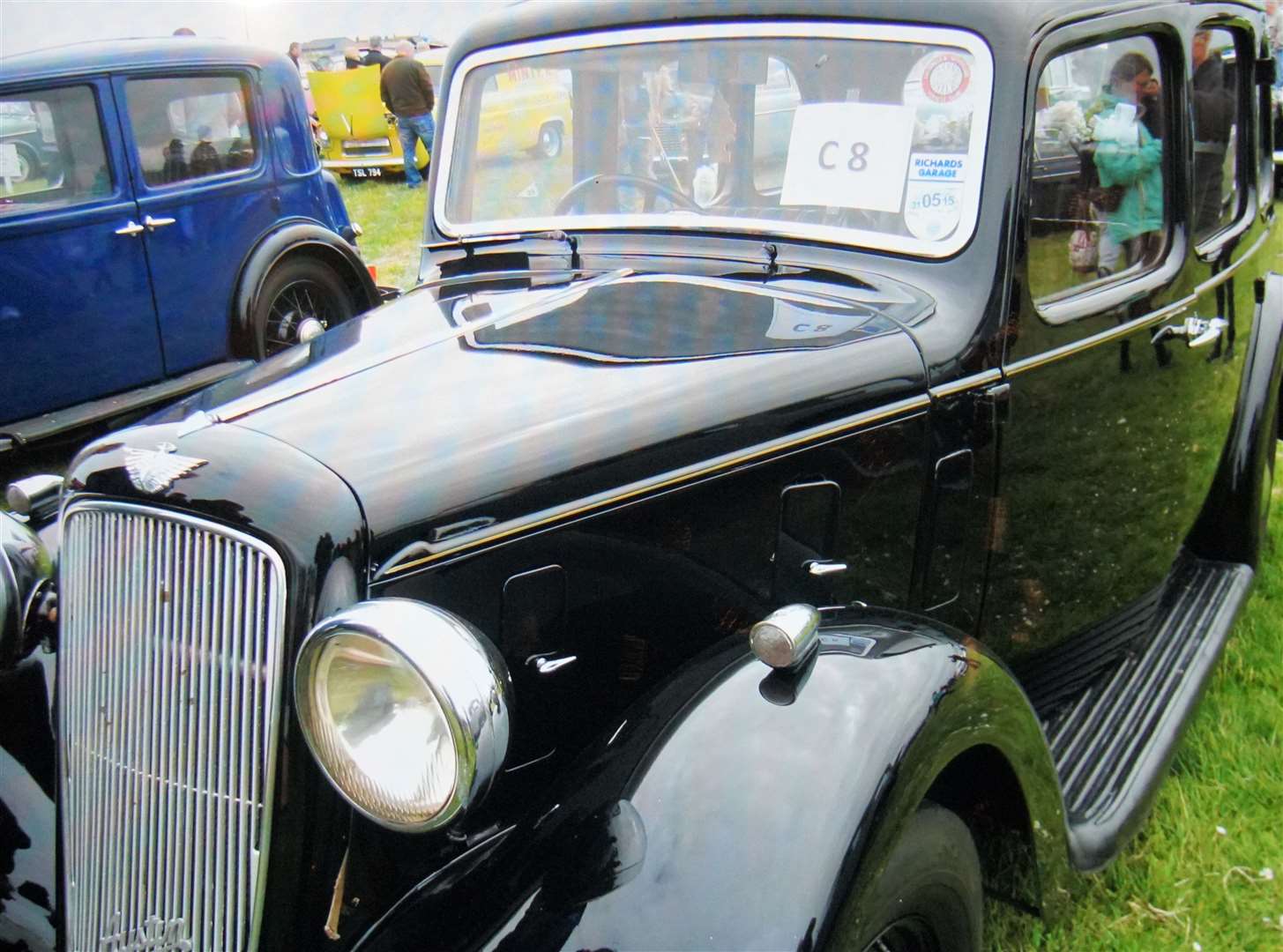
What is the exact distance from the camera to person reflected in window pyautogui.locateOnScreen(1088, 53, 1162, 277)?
2574mm

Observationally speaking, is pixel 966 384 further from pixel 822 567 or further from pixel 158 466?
pixel 158 466

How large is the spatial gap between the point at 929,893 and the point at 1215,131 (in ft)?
7.40

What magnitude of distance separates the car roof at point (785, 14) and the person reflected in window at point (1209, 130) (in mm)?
345

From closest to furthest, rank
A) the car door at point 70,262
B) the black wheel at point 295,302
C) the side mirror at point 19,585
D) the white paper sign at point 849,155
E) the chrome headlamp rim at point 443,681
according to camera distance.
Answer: the chrome headlamp rim at point 443,681 < the side mirror at point 19,585 < the white paper sign at point 849,155 < the car door at point 70,262 < the black wheel at point 295,302

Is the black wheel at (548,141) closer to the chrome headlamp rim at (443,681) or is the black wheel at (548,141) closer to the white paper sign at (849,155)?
the white paper sign at (849,155)

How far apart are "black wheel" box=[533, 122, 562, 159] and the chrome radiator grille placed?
4.53 feet

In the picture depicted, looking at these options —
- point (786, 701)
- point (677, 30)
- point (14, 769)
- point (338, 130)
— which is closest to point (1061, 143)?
point (677, 30)

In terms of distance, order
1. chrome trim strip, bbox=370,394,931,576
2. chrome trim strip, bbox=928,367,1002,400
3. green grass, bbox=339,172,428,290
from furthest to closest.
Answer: green grass, bbox=339,172,428,290
chrome trim strip, bbox=928,367,1002,400
chrome trim strip, bbox=370,394,931,576

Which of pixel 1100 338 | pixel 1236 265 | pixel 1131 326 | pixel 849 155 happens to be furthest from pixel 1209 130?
pixel 849 155

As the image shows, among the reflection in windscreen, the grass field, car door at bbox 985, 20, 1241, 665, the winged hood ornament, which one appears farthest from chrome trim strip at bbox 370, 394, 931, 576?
the grass field

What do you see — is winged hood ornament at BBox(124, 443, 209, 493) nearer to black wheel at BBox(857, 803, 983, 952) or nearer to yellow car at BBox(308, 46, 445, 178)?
black wheel at BBox(857, 803, 983, 952)

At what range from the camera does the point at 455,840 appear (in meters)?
1.63

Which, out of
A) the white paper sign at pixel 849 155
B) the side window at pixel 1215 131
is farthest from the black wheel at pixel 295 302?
the side window at pixel 1215 131

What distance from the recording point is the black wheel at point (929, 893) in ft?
5.06
